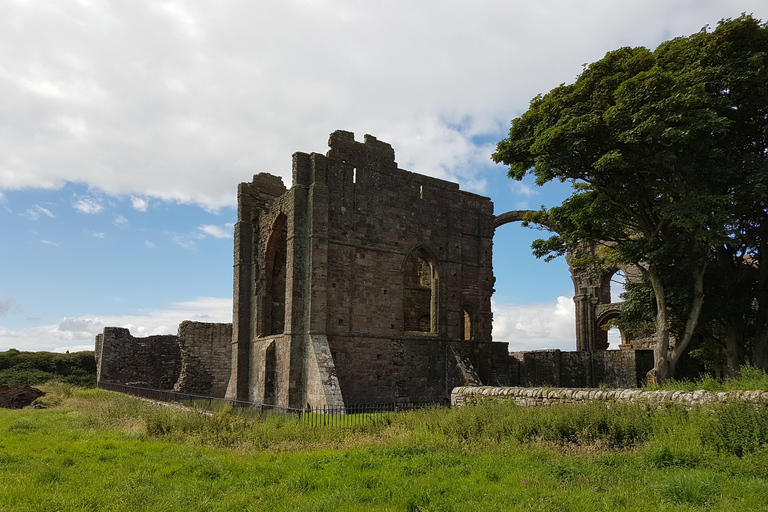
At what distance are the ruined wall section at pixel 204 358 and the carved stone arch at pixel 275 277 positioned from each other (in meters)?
5.47

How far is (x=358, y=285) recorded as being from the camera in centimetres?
1917

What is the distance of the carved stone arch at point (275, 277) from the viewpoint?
21719mm

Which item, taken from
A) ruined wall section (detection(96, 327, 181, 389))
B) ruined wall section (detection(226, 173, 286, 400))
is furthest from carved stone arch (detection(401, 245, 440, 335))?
ruined wall section (detection(96, 327, 181, 389))

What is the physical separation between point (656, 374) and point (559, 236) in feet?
16.4

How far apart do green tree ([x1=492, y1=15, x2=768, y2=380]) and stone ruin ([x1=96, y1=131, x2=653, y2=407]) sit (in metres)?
4.99

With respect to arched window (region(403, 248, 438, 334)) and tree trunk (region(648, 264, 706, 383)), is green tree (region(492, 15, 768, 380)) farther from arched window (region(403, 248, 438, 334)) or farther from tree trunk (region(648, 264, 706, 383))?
arched window (region(403, 248, 438, 334))

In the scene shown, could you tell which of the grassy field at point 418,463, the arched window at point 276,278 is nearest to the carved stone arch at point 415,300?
the arched window at point 276,278

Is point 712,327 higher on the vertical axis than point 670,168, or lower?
lower

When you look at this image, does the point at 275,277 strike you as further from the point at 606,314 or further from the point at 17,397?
the point at 606,314

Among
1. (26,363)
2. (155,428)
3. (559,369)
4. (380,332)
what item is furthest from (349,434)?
(26,363)

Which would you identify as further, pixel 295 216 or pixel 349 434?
pixel 295 216

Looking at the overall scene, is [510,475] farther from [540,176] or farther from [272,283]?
[272,283]

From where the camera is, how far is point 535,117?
17.0 metres

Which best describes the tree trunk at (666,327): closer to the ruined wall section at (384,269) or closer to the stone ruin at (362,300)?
Answer: the stone ruin at (362,300)
